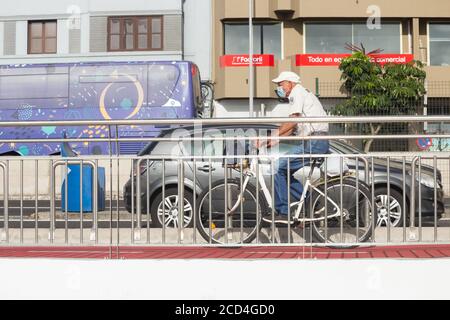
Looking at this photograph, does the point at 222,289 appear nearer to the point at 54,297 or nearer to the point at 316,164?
the point at 54,297

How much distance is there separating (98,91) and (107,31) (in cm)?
864

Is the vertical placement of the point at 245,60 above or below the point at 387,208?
above

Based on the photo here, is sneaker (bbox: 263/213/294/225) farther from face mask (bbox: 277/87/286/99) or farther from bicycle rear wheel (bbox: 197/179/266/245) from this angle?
face mask (bbox: 277/87/286/99)

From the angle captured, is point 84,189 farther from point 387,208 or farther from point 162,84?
point 162,84

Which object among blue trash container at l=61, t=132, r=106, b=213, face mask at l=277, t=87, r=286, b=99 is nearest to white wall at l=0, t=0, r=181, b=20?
face mask at l=277, t=87, r=286, b=99

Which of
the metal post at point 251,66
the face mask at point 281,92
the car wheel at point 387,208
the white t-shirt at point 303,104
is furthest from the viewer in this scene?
the metal post at point 251,66

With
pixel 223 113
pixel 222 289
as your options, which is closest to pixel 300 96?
pixel 222 289

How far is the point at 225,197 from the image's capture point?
22.6 ft

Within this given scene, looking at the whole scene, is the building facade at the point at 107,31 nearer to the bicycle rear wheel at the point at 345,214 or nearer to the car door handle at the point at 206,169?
the car door handle at the point at 206,169

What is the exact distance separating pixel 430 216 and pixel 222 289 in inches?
82.5

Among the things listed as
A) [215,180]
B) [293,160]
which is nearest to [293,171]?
[293,160]

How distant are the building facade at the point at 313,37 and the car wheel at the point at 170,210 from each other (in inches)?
1054

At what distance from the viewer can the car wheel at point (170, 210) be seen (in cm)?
674

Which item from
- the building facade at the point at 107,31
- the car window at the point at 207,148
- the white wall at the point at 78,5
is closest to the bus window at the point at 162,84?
the building facade at the point at 107,31
